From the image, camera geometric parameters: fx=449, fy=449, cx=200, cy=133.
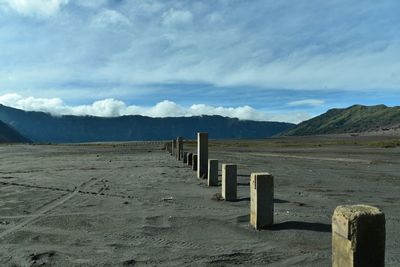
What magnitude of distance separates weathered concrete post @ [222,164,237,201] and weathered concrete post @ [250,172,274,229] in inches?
135

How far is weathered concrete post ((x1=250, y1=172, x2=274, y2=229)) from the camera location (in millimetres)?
8828

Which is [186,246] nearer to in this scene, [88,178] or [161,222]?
[161,222]

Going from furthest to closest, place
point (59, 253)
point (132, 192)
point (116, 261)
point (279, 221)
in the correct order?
1. point (132, 192)
2. point (279, 221)
3. point (59, 253)
4. point (116, 261)

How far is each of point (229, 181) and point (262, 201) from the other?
377 cm

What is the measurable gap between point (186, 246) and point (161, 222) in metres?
2.05

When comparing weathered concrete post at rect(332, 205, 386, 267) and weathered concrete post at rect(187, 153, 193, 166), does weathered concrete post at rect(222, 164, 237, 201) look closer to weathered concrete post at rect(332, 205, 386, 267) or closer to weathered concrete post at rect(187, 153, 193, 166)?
weathered concrete post at rect(332, 205, 386, 267)

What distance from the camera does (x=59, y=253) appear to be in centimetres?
726

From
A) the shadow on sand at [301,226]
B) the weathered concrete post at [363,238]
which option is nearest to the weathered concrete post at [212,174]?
the shadow on sand at [301,226]

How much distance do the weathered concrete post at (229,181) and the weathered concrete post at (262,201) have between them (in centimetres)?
342

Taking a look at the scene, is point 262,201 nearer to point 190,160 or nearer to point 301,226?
point 301,226

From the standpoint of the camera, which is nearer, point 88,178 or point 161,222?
point 161,222

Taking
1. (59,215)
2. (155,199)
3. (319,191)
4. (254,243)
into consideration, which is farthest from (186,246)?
(319,191)

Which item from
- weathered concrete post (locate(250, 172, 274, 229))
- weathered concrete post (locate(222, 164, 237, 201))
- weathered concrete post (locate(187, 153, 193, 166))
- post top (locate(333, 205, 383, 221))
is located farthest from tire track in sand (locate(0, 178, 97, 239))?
weathered concrete post (locate(187, 153, 193, 166))

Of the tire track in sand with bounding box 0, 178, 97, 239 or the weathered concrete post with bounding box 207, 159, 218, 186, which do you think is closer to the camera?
the tire track in sand with bounding box 0, 178, 97, 239
